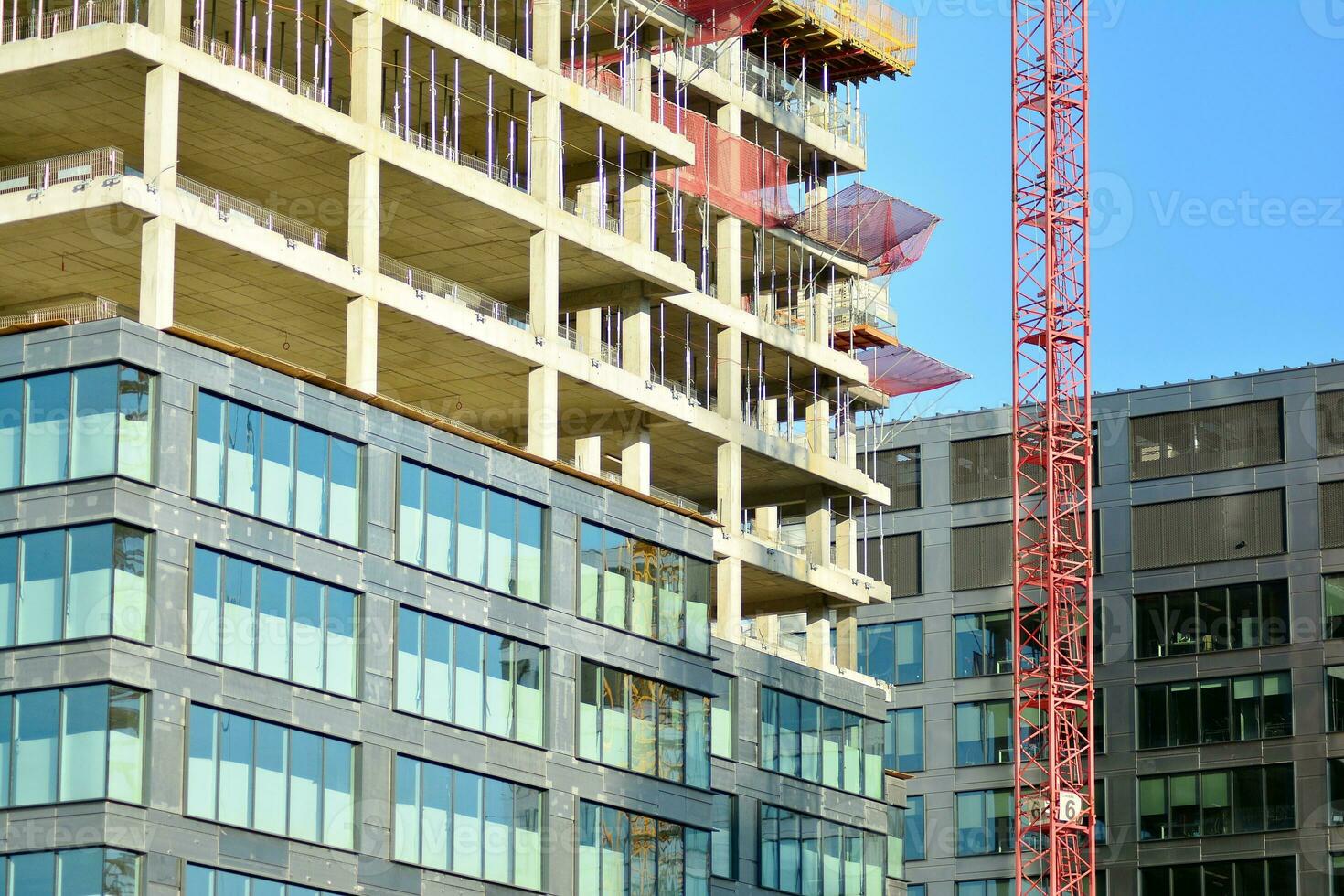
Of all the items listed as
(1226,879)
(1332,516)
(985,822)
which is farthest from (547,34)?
(1226,879)

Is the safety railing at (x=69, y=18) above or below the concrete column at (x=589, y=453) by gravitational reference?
above

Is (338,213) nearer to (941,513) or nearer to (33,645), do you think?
(33,645)

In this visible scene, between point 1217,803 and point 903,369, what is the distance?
83.8 ft

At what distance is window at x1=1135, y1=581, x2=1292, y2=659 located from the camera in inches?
4690

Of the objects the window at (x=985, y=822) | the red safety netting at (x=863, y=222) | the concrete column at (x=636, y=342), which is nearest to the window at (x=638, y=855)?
the concrete column at (x=636, y=342)

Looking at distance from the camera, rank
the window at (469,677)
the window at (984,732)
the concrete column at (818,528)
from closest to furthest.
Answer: the window at (469,677), the concrete column at (818,528), the window at (984,732)

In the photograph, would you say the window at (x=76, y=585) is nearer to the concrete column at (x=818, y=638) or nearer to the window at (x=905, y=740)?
the concrete column at (x=818, y=638)

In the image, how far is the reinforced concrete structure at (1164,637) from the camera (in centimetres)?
11750

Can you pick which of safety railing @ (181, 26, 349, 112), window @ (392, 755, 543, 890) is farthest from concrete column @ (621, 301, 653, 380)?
window @ (392, 755, 543, 890)

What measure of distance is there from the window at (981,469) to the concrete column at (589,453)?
1670 inches

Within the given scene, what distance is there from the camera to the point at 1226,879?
386 ft

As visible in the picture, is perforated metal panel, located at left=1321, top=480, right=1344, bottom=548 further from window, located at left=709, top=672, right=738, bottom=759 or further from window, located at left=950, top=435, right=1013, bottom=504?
window, located at left=709, top=672, right=738, bottom=759

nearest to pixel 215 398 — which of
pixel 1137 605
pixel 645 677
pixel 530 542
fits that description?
pixel 530 542

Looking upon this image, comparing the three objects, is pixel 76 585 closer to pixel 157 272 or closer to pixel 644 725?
pixel 157 272
